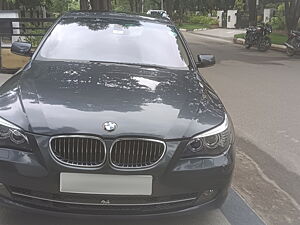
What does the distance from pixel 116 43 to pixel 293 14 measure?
18.8 metres

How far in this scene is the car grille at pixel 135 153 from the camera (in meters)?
3.18

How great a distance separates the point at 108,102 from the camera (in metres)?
3.52

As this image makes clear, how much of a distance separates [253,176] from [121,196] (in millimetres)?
2291

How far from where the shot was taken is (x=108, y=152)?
3.16 meters

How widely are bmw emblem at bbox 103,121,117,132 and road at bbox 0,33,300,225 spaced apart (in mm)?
783

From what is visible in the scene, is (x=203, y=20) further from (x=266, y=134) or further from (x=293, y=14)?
(x=266, y=134)

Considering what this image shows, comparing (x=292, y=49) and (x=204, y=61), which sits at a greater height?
(x=204, y=61)

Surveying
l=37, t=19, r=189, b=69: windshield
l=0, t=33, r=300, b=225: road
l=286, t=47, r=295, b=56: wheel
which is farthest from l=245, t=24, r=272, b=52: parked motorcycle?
l=37, t=19, r=189, b=69: windshield

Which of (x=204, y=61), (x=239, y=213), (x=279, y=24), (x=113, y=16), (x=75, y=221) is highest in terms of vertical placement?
(x=113, y=16)

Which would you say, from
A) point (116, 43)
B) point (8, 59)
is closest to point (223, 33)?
point (8, 59)

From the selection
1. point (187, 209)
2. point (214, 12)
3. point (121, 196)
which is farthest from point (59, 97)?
point (214, 12)

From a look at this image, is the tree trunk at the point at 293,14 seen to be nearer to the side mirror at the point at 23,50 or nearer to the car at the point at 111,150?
the side mirror at the point at 23,50

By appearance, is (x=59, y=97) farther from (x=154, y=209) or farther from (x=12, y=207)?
(x=154, y=209)

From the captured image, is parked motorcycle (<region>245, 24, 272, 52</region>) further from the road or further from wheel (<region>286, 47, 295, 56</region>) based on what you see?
the road
